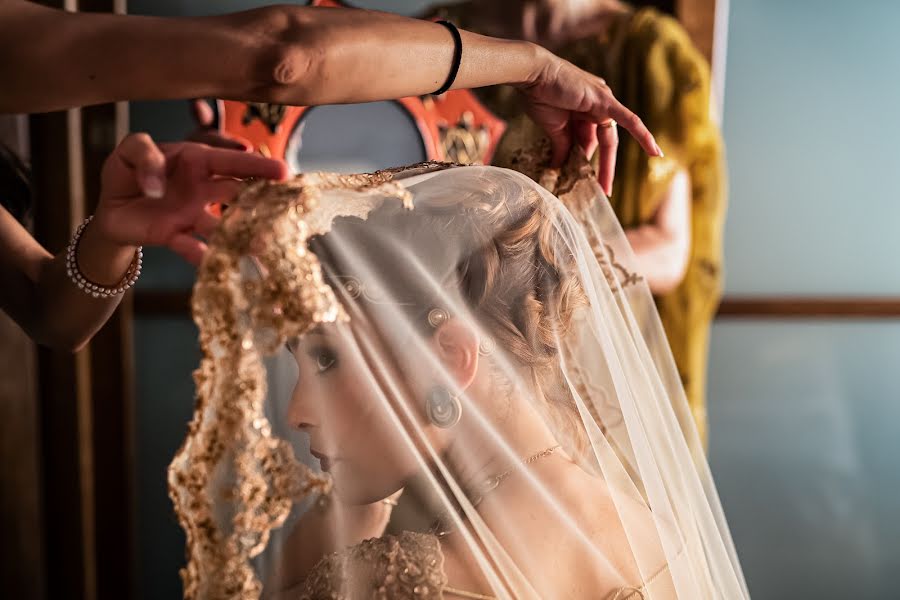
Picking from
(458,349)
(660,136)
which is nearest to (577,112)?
(458,349)

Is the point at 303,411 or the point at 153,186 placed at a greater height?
the point at 153,186

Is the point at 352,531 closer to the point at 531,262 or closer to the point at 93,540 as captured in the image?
the point at 531,262

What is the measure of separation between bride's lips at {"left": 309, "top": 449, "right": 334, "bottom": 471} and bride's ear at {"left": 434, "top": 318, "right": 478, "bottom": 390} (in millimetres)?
138

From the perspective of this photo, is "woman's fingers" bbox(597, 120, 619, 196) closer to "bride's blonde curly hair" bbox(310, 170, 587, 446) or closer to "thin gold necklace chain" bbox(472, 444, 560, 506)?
"bride's blonde curly hair" bbox(310, 170, 587, 446)

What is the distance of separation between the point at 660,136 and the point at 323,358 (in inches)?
52.7

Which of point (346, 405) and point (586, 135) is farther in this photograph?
point (586, 135)

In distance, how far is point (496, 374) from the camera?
0.76 meters

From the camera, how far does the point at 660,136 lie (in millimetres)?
1771

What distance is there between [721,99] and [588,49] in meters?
0.42

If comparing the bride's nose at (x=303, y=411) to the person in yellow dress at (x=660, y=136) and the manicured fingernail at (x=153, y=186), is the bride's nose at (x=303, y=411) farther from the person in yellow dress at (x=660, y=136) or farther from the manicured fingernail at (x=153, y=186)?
the person in yellow dress at (x=660, y=136)

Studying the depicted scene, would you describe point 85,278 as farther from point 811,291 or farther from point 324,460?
point 811,291

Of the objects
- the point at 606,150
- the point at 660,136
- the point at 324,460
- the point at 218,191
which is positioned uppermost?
the point at 218,191

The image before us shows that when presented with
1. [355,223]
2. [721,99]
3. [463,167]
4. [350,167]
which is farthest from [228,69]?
[721,99]

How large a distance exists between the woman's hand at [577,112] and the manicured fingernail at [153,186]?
1.56ft
